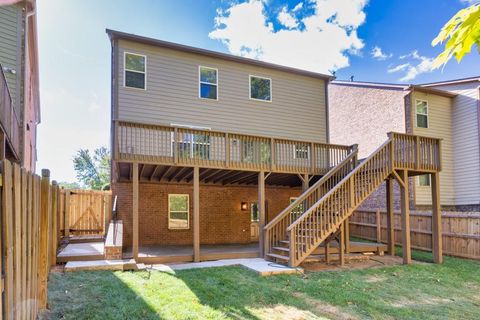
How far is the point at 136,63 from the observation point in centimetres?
1134

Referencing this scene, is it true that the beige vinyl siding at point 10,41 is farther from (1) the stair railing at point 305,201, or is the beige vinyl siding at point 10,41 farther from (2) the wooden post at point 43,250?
(1) the stair railing at point 305,201

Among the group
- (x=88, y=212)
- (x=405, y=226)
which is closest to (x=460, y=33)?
(x=405, y=226)

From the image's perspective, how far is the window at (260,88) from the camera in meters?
13.2

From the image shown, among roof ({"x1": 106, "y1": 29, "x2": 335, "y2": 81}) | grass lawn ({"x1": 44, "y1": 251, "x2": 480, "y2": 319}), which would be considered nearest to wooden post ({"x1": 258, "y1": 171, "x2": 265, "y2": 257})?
grass lawn ({"x1": 44, "y1": 251, "x2": 480, "y2": 319})

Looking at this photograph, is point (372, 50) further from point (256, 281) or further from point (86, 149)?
point (86, 149)

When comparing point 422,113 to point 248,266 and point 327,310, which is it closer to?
point 248,266

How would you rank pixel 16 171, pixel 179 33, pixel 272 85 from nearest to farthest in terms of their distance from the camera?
pixel 16 171, pixel 272 85, pixel 179 33

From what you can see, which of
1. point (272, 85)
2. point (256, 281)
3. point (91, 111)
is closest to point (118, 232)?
point (256, 281)

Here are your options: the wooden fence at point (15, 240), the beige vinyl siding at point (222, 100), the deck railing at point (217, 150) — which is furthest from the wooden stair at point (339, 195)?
the wooden fence at point (15, 240)

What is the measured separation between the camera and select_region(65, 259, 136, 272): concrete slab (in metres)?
7.18

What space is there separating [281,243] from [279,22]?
43.0 feet

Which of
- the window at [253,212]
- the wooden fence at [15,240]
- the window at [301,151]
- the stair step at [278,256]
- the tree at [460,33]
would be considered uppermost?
the window at [301,151]

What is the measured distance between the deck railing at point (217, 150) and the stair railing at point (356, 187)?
5.92ft

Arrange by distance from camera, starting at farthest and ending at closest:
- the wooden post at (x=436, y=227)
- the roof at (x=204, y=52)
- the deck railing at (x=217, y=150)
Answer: the roof at (x=204, y=52)
the wooden post at (x=436, y=227)
the deck railing at (x=217, y=150)
